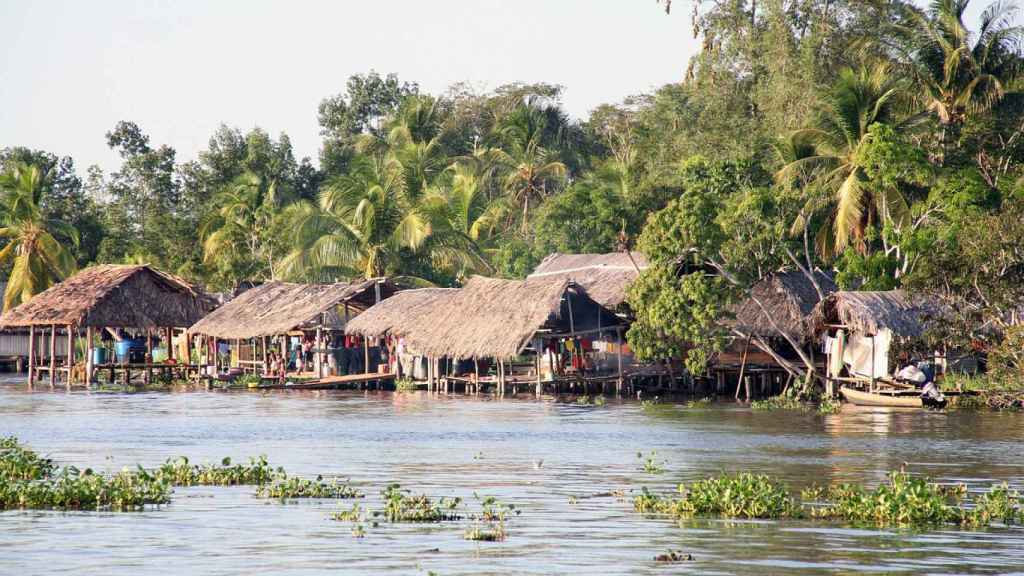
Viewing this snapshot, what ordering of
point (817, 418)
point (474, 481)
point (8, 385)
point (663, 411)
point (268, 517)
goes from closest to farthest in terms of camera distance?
point (268, 517) → point (474, 481) → point (817, 418) → point (663, 411) → point (8, 385)

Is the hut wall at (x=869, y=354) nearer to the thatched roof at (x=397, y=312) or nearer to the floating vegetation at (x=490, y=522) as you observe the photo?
the thatched roof at (x=397, y=312)

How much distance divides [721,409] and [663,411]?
1.43 metres

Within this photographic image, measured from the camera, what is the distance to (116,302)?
40156 millimetres

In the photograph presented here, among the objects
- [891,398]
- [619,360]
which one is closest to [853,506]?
[891,398]

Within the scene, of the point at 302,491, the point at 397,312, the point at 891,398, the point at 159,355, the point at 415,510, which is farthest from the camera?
the point at 159,355

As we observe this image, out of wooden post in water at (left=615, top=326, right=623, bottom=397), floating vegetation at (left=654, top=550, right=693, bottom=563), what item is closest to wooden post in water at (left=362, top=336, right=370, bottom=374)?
wooden post in water at (left=615, top=326, right=623, bottom=397)

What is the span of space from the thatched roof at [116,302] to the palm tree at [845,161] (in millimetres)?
18682

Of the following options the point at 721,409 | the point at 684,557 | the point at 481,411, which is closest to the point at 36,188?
the point at 481,411

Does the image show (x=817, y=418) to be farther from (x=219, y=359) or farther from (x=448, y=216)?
(x=219, y=359)

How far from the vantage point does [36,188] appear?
45.8 metres

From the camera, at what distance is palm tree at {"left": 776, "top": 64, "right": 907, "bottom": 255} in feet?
104

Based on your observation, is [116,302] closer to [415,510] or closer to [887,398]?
[887,398]

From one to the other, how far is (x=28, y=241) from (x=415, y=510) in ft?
122

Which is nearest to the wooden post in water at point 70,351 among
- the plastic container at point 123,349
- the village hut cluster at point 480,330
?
the village hut cluster at point 480,330
